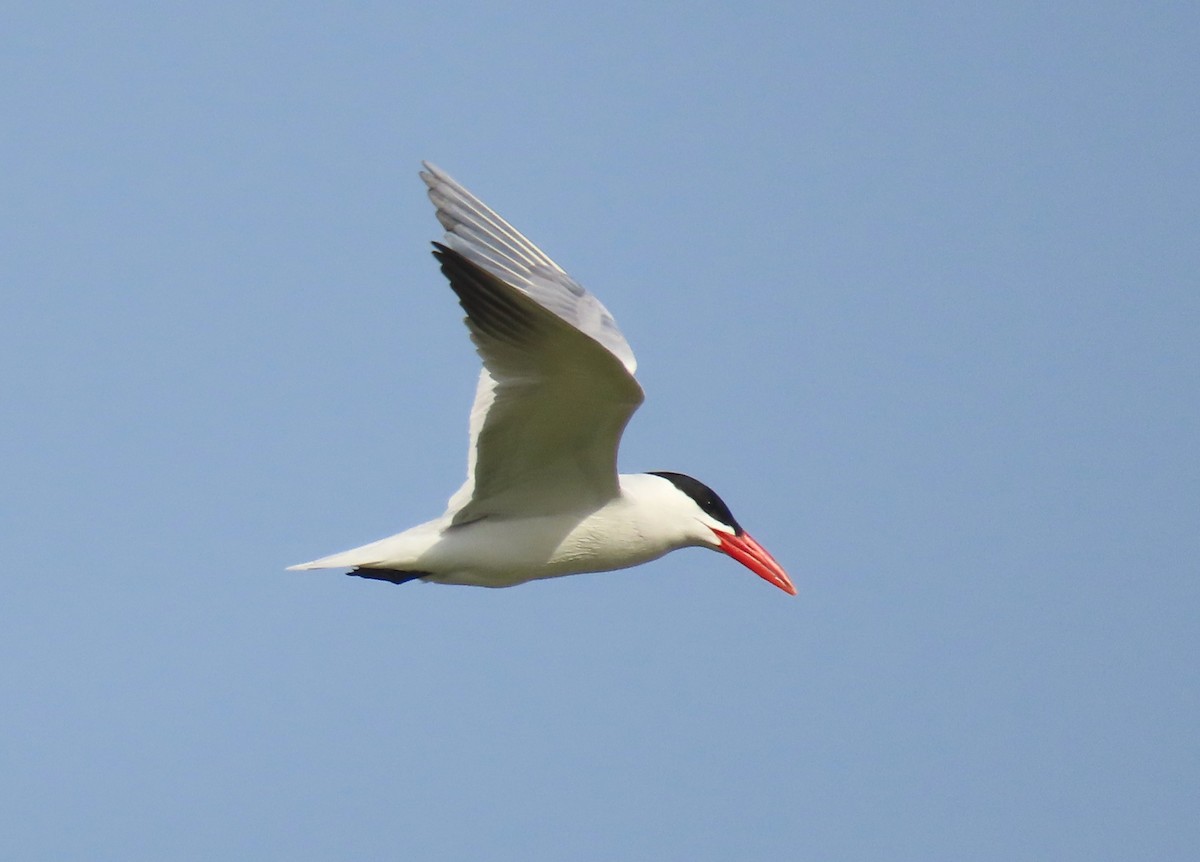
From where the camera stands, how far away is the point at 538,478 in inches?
336

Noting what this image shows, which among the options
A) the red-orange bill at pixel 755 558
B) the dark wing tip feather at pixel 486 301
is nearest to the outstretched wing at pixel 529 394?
the dark wing tip feather at pixel 486 301

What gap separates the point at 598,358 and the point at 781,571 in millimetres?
2641

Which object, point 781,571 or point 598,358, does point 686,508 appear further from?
point 598,358

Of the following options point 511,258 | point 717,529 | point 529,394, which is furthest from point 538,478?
point 511,258

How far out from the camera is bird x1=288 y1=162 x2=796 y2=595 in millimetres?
7527

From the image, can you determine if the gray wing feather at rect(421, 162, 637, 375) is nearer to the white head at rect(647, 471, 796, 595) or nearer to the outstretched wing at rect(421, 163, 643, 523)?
the outstretched wing at rect(421, 163, 643, 523)

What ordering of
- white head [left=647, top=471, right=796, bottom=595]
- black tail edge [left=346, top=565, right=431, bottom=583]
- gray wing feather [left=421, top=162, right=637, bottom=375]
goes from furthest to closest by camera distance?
gray wing feather [left=421, top=162, right=637, bottom=375], white head [left=647, top=471, right=796, bottom=595], black tail edge [left=346, top=565, right=431, bottom=583]

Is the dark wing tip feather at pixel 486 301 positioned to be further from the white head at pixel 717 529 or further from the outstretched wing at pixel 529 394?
the white head at pixel 717 529

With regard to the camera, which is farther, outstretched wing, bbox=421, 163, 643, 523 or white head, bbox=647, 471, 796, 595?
white head, bbox=647, 471, 796, 595

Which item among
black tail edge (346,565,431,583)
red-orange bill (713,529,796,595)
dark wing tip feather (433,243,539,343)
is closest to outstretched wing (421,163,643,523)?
dark wing tip feather (433,243,539,343)

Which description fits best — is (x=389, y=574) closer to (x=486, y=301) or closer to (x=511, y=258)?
(x=486, y=301)

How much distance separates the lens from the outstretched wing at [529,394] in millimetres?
7438

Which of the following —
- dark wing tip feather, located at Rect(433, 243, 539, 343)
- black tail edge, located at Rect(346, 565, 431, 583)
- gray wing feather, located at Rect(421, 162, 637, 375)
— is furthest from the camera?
gray wing feather, located at Rect(421, 162, 637, 375)

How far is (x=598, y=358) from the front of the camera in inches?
296
